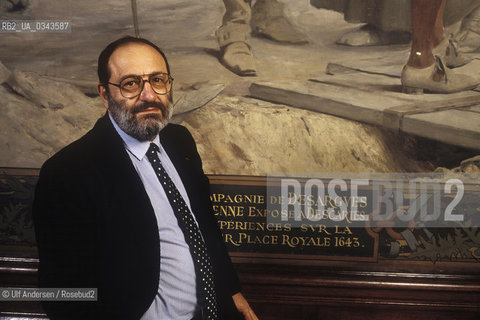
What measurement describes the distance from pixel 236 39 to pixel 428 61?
47.5 inches

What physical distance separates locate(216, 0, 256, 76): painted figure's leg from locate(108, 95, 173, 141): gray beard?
101cm

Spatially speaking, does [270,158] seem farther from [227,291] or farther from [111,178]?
[111,178]

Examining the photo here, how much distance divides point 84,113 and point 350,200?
6.16 ft

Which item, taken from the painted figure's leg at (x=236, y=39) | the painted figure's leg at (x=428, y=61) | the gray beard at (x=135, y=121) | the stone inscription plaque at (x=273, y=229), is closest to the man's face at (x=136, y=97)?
the gray beard at (x=135, y=121)

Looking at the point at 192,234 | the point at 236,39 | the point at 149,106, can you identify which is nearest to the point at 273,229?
the point at 192,234

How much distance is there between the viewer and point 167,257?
1.92m

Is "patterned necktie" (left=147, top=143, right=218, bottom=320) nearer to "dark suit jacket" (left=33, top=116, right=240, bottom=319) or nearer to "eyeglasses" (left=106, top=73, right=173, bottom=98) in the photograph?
"dark suit jacket" (left=33, top=116, right=240, bottom=319)

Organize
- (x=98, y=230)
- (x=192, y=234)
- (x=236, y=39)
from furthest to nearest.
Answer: (x=236, y=39), (x=192, y=234), (x=98, y=230)

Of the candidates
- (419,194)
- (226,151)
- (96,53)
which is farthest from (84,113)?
(419,194)

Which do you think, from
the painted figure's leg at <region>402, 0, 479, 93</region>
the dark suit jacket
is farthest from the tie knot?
the painted figure's leg at <region>402, 0, 479, 93</region>

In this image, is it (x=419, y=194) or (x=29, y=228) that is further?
(x=29, y=228)

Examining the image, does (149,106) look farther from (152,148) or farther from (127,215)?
(127,215)

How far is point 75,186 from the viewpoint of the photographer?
1815 mm

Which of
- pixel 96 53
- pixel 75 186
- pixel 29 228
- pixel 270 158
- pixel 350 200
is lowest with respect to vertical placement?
pixel 29 228
